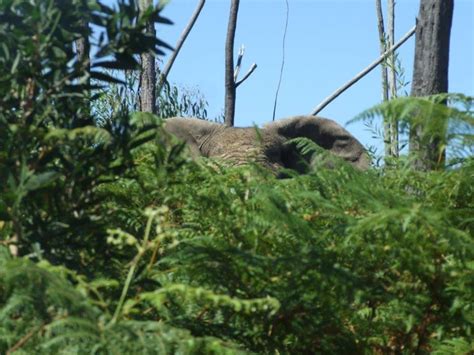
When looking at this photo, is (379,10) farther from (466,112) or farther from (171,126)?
(466,112)

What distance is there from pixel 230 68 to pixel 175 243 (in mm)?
14264

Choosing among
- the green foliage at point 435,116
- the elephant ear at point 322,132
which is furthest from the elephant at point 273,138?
the green foliage at point 435,116

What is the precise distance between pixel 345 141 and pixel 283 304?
11.0 meters

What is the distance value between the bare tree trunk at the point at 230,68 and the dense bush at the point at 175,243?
13.0 metres

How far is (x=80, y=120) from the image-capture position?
219 cm

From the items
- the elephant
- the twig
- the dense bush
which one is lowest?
the twig

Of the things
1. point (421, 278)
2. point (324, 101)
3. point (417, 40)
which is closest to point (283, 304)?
point (421, 278)

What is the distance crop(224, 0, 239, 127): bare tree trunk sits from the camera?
1570 centimetres

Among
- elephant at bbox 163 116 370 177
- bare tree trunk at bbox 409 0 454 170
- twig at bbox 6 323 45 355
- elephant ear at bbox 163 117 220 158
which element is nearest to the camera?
twig at bbox 6 323 45 355

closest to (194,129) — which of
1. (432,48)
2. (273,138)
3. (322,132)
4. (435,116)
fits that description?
(273,138)

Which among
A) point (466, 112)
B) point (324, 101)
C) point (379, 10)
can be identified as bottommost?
point (466, 112)

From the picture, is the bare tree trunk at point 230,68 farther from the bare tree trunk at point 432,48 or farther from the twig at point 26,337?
the twig at point 26,337

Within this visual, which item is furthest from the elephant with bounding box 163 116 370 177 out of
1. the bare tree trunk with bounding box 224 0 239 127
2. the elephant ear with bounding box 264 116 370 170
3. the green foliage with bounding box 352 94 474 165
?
the green foliage with bounding box 352 94 474 165

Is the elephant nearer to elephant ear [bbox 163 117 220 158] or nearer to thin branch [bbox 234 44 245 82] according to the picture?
elephant ear [bbox 163 117 220 158]
